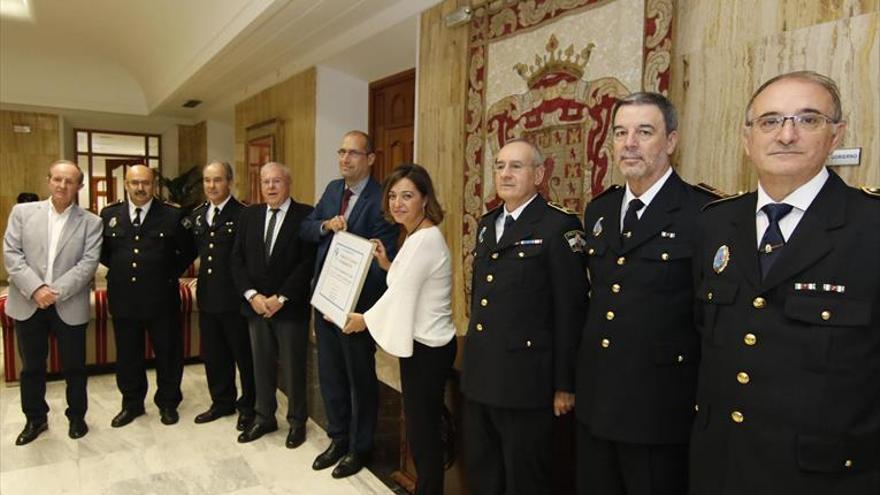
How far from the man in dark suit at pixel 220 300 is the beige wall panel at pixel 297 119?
6.89 ft

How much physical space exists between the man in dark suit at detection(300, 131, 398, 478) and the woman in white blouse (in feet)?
1.62

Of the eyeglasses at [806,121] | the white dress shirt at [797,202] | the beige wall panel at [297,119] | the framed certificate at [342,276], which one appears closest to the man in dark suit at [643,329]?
the white dress shirt at [797,202]

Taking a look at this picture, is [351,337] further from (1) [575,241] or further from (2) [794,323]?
(2) [794,323]

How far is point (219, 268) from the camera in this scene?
10.5 feet

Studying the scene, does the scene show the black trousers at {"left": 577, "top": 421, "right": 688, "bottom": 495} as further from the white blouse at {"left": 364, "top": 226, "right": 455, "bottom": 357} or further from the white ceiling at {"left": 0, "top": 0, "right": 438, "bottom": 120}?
the white ceiling at {"left": 0, "top": 0, "right": 438, "bottom": 120}

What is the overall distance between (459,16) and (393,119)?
5.99 feet

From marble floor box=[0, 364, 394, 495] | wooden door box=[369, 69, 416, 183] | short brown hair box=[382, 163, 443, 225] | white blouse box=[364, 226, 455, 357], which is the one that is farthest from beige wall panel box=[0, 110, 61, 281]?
white blouse box=[364, 226, 455, 357]

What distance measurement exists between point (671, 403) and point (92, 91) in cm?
963

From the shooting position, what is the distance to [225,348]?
135 inches

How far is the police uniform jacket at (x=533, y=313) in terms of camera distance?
5.72ft

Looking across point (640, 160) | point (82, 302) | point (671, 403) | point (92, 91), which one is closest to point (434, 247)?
point (640, 160)

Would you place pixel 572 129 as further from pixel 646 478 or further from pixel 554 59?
pixel 646 478

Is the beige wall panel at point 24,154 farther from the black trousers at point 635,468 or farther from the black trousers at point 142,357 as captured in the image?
the black trousers at point 635,468

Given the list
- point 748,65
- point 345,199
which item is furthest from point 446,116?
point 748,65
